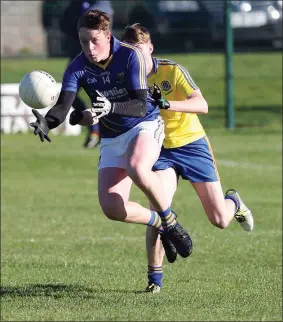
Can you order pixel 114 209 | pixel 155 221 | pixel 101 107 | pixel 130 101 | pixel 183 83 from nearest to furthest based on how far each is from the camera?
pixel 101 107
pixel 130 101
pixel 114 209
pixel 155 221
pixel 183 83

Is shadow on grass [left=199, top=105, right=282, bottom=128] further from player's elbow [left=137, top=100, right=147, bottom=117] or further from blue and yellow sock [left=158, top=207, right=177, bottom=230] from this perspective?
player's elbow [left=137, top=100, right=147, bottom=117]

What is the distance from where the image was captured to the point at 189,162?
25.4 feet

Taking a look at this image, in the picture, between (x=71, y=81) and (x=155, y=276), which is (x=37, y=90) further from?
(x=155, y=276)

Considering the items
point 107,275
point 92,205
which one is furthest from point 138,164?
point 92,205

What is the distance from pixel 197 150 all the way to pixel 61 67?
55.0ft

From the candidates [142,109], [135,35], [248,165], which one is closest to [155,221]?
[142,109]

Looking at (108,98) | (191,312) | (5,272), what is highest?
(108,98)

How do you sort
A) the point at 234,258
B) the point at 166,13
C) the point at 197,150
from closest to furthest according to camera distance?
the point at 197,150
the point at 234,258
the point at 166,13

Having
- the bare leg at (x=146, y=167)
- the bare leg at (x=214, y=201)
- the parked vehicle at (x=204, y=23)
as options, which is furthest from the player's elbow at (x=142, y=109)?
the parked vehicle at (x=204, y=23)

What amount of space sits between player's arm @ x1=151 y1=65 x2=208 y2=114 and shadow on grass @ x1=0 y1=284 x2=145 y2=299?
143 centimetres

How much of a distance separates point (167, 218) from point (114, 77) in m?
1.12

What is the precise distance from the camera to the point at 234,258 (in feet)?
31.7

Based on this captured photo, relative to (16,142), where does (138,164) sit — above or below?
above

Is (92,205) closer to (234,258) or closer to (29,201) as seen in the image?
(29,201)
